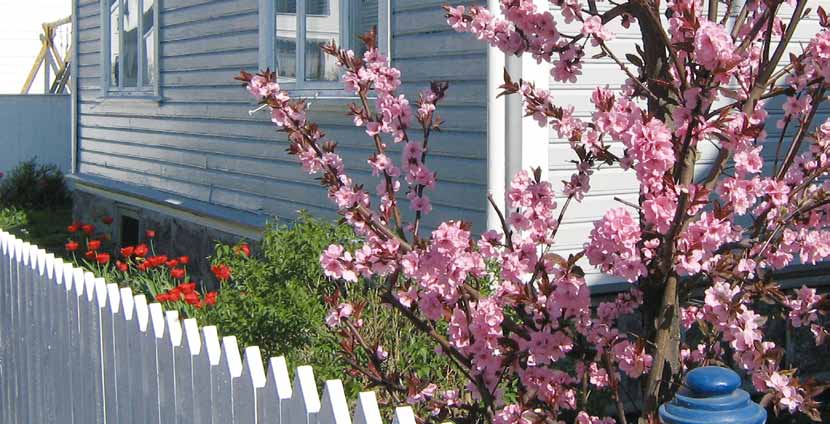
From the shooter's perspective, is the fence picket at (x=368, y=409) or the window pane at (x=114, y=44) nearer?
the fence picket at (x=368, y=409)

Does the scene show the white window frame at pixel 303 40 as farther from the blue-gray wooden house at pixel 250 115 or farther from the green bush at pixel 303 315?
the green bush at pixel 303 315

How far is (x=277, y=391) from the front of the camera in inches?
110

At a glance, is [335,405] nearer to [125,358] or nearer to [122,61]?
[125,358]

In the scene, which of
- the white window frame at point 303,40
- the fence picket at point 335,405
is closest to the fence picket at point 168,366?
the fence picket at point 335,405

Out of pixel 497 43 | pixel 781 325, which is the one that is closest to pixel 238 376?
pixel 497 43

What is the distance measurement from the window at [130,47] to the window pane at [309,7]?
2.96 meters

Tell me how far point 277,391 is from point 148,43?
9337mm

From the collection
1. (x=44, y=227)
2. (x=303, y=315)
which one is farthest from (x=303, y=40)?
(x=44, y=227)

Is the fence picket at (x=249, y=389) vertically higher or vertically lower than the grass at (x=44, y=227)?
higher

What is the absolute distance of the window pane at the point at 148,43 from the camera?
1146 centimetres

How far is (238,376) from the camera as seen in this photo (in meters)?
3.01

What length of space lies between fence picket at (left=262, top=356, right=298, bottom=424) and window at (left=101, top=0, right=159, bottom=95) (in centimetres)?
864

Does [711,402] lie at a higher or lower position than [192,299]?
higher

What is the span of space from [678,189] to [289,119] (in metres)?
1.34
